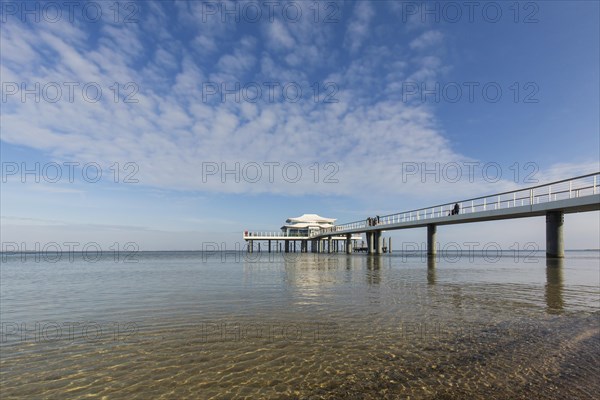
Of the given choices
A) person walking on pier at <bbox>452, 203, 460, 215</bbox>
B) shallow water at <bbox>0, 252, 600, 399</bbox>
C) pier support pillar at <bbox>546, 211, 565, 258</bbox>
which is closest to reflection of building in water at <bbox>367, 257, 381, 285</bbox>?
shallow water at <bbox>0, 252, 600, 399</bbox>

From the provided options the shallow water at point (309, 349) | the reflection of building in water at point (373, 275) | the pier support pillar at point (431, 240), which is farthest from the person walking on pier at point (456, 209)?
the shallow water at point (309, 349)

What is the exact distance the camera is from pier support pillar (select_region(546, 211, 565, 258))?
22.5 metres

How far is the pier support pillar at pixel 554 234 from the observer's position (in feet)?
73.7

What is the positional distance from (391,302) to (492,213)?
22.0 meters

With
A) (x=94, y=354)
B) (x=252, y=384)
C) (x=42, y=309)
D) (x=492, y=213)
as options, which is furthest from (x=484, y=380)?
(x=492, y=213)

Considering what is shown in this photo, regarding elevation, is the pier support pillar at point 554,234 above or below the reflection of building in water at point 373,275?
above

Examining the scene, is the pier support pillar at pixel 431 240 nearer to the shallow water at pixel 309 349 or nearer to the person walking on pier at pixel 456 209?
the person walking on pier at pixel 456 209

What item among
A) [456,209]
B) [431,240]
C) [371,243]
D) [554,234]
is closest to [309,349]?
[554,234]

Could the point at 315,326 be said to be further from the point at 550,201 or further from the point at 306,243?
the point at 306,243

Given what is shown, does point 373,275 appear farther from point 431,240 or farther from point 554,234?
point 431,240

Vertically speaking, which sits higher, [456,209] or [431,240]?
[456,209]

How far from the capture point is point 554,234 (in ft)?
75.3

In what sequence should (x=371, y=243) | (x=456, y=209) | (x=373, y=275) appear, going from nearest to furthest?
1. (x=373, y=275)
2. (x=456, y=209)
3. (x=371, y=243)

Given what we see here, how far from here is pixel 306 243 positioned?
84.6 m
